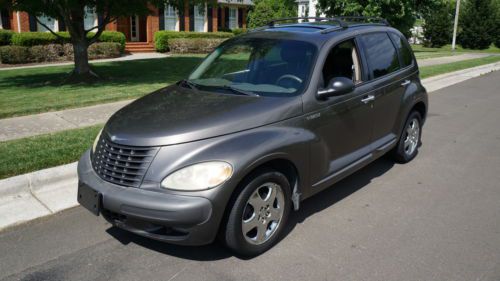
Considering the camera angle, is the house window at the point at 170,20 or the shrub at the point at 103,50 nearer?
the shrub at the point at 103,50

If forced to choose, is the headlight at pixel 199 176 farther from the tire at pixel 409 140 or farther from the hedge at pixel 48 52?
the hedge at pixel 48 52

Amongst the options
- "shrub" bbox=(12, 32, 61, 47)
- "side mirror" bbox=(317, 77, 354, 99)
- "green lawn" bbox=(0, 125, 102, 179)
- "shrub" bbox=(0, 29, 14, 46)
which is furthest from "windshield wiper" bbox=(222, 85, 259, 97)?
"shrub" bbox=(0, 29, 14, 46)

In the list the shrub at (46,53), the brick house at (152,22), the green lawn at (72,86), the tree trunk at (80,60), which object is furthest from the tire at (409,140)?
the shrub at (46,53)

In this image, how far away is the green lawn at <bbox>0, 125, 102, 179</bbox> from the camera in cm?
527

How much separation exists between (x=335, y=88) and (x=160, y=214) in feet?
6.25

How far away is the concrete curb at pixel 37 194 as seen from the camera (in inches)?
172

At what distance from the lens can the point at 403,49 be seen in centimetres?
591

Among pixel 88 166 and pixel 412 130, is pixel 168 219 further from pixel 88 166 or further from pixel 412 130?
pixel 412 130

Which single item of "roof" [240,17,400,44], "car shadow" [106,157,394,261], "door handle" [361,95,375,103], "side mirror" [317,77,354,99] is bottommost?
"car shadow" [106,157,394,261]

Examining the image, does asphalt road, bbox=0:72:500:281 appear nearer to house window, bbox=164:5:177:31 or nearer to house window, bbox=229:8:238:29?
house window, bbox=164:5:177:31

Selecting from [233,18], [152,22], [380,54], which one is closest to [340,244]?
[380,54]

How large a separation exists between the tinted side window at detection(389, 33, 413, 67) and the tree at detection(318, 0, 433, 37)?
2394 cm

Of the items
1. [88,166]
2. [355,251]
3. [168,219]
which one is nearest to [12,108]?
[88,166]

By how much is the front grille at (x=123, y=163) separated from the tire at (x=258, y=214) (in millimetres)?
715
